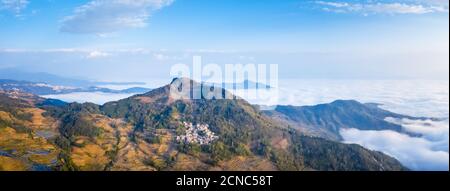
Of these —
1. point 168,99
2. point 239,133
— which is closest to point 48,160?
point 239,133

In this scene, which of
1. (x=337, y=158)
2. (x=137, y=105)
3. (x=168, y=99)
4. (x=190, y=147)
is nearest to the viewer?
(x=190, y=147)

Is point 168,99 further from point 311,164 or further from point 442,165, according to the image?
point 442,165

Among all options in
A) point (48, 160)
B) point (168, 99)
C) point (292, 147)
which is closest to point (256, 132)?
point (292, 147)

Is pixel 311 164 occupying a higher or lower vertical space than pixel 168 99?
lower

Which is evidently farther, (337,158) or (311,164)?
(337,158)
